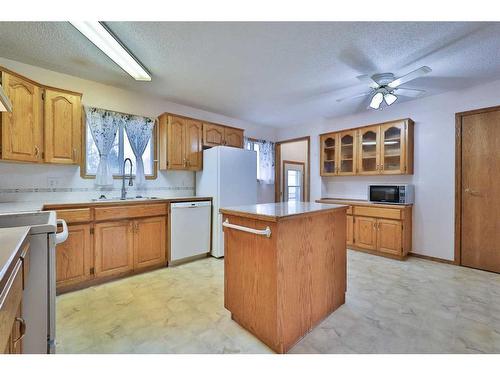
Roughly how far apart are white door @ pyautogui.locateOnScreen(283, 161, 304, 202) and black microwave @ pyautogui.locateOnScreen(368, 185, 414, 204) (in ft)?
6.83

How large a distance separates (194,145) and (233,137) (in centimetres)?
76

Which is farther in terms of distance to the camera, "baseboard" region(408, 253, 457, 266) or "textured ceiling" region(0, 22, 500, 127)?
"baseboard" region(408, 253, 457, 266)

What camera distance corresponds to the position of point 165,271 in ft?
9.87

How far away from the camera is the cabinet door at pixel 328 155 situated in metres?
4.37

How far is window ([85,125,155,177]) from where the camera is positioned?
299cm

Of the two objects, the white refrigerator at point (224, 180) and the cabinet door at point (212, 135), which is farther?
the cabinet door at point (212, 135)

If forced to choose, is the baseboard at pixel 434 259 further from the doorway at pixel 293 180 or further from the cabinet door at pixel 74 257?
the cabinet door at pixel 74 257

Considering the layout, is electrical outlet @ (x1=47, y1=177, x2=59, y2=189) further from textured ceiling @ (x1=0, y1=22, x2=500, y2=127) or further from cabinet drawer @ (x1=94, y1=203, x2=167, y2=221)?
textured ceiling @ (x1=0, y1=22, x2=500, y2=127)

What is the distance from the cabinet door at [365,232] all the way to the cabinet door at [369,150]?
780 mm

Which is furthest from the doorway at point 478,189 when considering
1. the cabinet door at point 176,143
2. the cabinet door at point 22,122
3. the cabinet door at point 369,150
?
the cabinet door at point 22,122

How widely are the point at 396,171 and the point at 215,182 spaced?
8.86 feet

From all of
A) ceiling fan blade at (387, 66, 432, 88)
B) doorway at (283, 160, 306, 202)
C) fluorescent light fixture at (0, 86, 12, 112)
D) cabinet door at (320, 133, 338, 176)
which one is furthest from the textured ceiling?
doorway at (283, 160, 306, 202)
